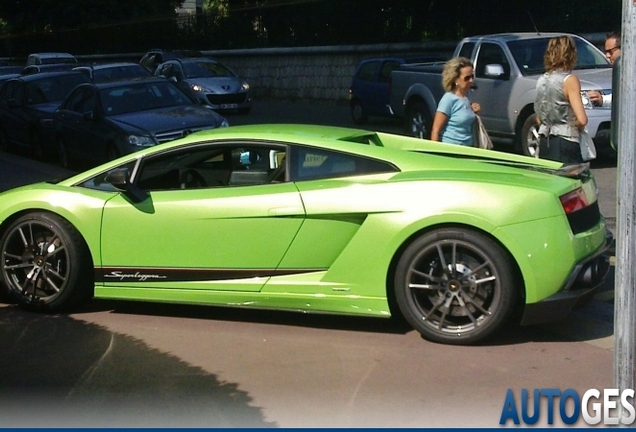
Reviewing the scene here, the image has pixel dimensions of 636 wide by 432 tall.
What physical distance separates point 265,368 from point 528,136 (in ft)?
27.7

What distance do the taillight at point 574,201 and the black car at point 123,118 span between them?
847cm

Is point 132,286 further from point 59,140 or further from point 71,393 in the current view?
point 59,140

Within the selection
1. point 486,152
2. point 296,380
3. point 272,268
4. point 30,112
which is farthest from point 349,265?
point 30,112

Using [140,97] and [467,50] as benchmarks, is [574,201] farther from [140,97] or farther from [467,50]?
[140,97]

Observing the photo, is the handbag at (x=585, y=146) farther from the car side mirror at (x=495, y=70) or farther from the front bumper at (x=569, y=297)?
the car side mirror at (x=495, y=70)

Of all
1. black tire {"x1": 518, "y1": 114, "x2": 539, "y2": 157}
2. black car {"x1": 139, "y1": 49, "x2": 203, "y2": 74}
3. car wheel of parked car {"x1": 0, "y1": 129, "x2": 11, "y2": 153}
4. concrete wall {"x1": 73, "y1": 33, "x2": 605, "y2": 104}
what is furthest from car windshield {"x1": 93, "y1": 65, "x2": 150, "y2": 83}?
black tire {"x1": 518, "y1": 114, "x2": 539, "y2": 157}

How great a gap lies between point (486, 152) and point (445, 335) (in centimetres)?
163

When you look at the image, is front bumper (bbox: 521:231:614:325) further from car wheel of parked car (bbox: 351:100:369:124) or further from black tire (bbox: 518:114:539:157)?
car wheel of parked car (bbox: 351:100:369:124)

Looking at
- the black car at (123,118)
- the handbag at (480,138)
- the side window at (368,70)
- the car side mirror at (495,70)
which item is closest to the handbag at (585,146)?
the handbag at (480,138)

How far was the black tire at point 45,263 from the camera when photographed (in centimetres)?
704

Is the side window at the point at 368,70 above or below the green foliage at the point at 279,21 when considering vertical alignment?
below

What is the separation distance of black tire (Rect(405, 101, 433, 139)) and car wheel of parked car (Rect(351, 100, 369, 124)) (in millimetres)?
6052

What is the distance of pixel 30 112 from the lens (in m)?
17.7
